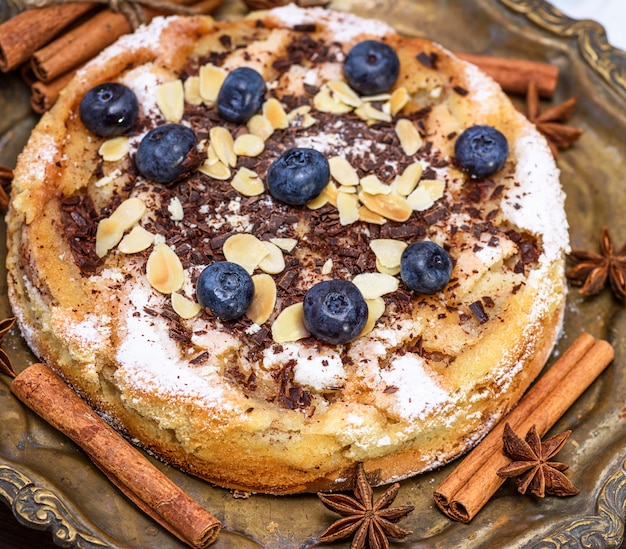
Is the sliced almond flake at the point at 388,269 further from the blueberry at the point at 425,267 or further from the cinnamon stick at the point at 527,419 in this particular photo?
the cinnamon stick at the point at 527,419

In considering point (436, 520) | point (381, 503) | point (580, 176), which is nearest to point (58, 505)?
point (381, 503)

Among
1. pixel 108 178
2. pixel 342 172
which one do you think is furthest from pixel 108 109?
pixel 342 172

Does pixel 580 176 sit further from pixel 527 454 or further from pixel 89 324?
pixel 89 324

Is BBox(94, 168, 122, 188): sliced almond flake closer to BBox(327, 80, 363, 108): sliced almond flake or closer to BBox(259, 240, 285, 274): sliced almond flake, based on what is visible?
BBox(259, 240, 285, 274): sliced almond flake

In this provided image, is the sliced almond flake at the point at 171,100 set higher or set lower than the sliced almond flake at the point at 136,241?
higher

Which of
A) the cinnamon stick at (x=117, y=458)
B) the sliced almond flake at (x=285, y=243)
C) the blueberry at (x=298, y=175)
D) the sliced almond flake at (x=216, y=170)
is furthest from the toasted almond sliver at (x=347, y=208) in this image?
the cinnamon stick at (x=117, y=458)

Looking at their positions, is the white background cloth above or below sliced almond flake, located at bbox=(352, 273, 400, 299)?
above

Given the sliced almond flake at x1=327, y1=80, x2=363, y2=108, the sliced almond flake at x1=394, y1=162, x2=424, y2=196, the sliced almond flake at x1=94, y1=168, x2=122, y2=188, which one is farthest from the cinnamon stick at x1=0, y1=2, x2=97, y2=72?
the sliced almond flake at x1=394, y1=162, x2=424, y2=196

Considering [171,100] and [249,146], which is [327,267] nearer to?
[249,146]
